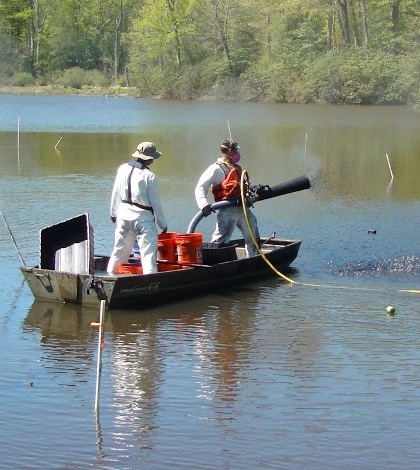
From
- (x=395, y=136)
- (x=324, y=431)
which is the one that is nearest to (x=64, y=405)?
(x=324, y=431)

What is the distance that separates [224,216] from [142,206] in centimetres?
198

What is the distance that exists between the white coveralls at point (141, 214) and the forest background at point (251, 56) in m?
53.0

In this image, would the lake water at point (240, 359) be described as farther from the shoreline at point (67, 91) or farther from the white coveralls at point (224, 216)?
the shoreline at point (67, 91)

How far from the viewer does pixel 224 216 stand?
14.4 meters

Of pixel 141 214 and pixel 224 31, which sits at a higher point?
pixel 224 31

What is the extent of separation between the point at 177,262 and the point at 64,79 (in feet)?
260

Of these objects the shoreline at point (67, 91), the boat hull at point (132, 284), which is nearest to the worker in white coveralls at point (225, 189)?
the boat hull at point (132, 284)

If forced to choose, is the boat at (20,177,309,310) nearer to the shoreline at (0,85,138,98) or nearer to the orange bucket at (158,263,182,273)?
the orange bucket at (158,263,182,273)

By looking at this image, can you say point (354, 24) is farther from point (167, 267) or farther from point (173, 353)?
point (173, 353)

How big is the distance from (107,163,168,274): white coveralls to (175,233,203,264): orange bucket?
657 millimetres

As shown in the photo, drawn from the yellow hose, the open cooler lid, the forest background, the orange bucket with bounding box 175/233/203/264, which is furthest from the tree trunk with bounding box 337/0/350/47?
the open cooler lid

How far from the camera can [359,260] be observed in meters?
16.1

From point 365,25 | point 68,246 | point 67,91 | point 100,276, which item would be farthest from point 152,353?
point 67,91

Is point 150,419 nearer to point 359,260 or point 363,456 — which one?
point 363,456
